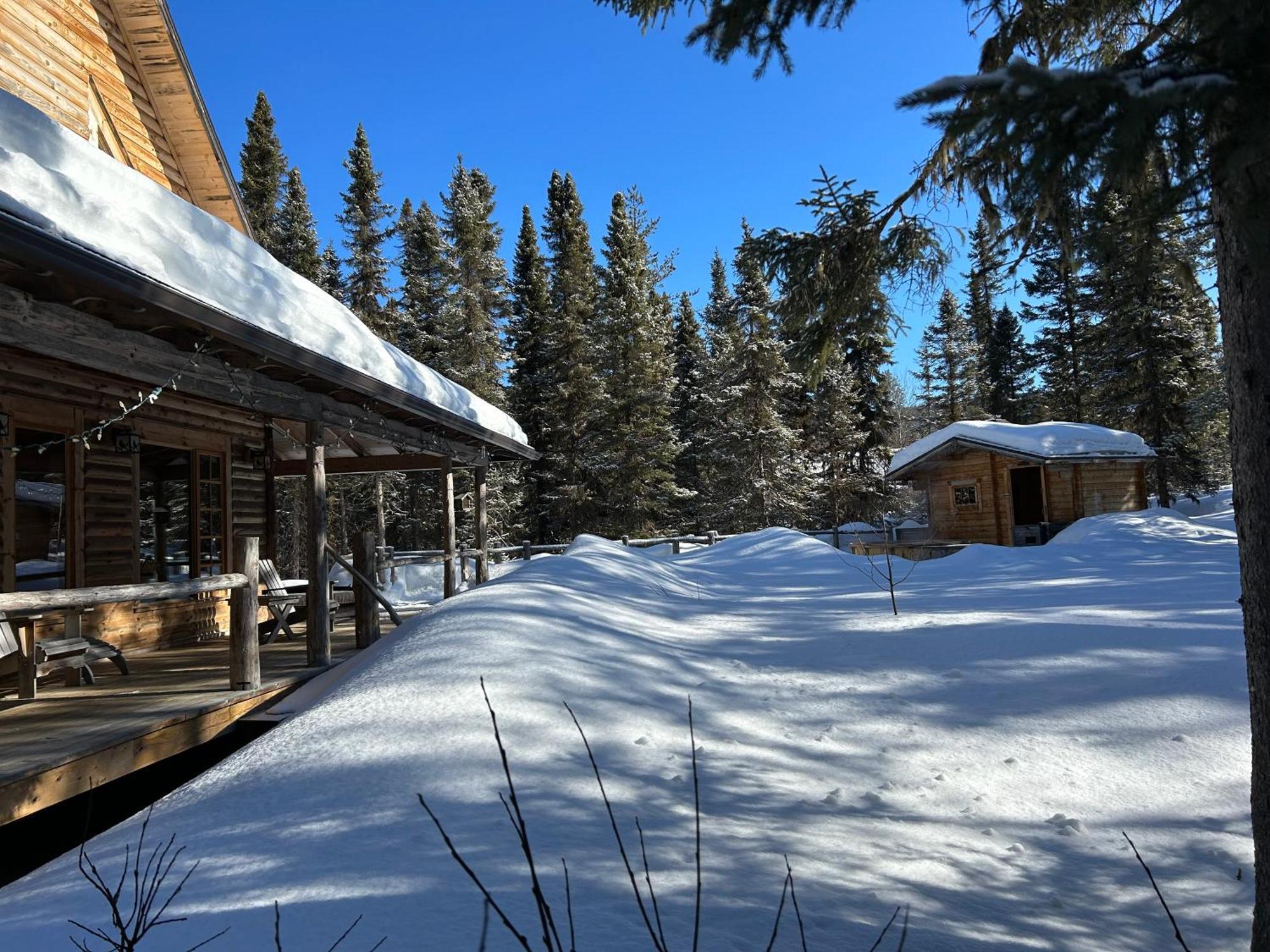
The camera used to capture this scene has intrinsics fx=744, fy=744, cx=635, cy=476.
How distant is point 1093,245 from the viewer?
2.33 metres

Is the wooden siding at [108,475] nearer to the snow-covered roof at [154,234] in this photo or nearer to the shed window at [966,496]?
the snow-covered roof at [154,234]

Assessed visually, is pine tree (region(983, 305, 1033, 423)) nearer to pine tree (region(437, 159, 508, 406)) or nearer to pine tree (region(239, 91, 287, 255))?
pine tree (region(437, 159, 508, 406))

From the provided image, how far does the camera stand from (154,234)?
4574 millimetres

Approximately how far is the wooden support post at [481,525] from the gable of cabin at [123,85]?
5137mm

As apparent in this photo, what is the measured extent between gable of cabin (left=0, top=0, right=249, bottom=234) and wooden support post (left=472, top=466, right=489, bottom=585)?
5137 millimetres

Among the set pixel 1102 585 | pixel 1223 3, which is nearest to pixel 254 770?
pixel 1223 3

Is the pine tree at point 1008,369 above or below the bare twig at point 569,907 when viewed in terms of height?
above

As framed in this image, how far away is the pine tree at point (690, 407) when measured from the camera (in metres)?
32.0

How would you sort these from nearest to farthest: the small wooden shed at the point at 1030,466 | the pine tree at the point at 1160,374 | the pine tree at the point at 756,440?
the small wooden shed at the point at 1030,466 → the pine tree at the point at 1160,374 → the pine tree at the point at 756,440

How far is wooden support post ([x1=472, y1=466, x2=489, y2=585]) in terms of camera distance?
40.9ft

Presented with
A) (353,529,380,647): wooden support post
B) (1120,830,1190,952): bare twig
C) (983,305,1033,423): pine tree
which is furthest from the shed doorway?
(1120,830,1190,952): bare twig

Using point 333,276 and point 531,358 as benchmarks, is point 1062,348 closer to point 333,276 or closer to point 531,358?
point 531,358

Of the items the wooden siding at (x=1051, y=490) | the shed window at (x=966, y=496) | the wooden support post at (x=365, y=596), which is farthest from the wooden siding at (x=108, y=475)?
the shed window at (x=966, y=496)

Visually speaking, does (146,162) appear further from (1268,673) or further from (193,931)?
(1268,673)
